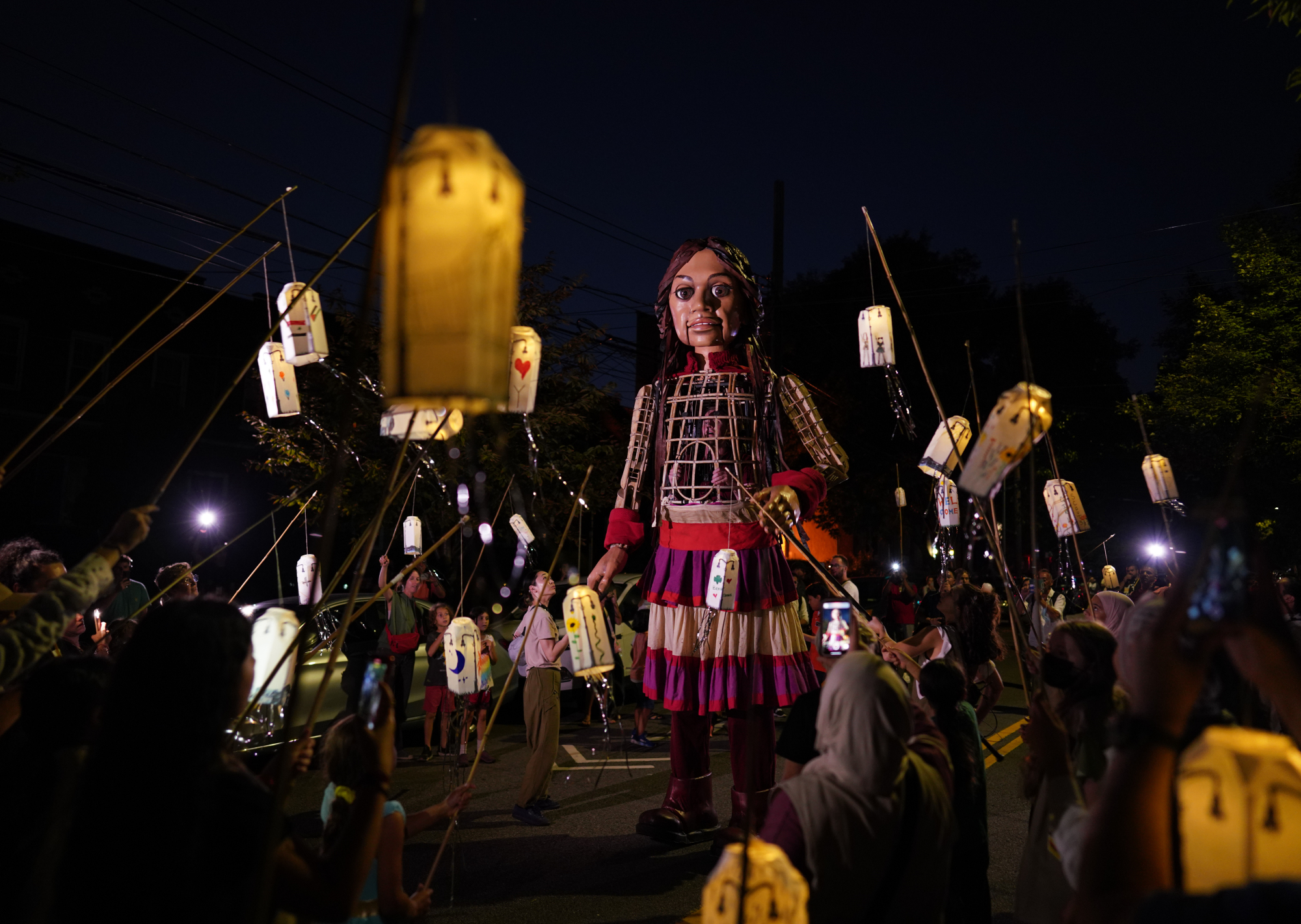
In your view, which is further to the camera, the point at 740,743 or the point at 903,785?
the point at 740,743

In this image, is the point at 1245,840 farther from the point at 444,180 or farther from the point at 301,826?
the point at 301,826

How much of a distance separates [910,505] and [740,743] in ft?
62.0

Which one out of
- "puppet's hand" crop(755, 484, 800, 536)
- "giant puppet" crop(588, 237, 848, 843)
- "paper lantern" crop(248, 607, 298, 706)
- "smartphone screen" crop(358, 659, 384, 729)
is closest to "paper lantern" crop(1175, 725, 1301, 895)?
"smartphone screen" crop(358, 659, 384, 729)

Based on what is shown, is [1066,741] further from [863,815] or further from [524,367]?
[524,367]

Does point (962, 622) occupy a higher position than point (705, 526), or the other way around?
point (705, 526)

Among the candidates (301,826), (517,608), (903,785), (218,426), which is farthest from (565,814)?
(218,426)

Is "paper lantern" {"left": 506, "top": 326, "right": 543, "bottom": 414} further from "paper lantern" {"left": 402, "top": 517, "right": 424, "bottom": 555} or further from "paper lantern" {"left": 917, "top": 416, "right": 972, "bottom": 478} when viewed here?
"paper lantern" {"left": 402, "top": 517, "right": 424, "bottom": 555}

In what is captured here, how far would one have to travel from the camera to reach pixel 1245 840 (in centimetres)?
146

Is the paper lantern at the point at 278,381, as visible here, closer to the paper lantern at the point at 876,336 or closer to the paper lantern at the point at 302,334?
the paper lantern at the point at 302,334

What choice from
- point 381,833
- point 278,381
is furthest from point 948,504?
point 381,833

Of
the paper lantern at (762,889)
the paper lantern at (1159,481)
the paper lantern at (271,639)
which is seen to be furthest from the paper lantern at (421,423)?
the paper lantern at (1159,481)

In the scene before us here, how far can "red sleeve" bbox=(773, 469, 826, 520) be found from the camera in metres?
4.89

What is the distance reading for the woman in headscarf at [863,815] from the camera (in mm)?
2074

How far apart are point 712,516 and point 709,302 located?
4.21 ft
